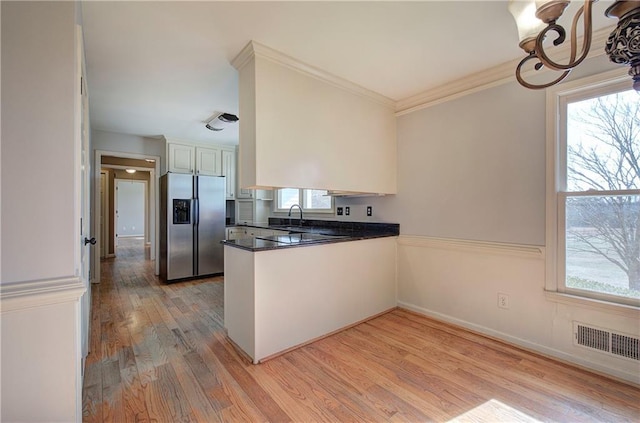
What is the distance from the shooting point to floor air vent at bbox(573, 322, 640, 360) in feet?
6.26

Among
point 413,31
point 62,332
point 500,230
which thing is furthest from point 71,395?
point 500,230

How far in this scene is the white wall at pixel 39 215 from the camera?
111 cm

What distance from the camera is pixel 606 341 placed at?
78.9 inches

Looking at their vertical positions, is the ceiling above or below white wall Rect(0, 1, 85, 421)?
above

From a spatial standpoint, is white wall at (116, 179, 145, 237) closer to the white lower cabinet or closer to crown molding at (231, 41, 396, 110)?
crown molding at (231, 41, 396, 110)

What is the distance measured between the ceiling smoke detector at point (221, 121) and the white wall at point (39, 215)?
2.54 meters

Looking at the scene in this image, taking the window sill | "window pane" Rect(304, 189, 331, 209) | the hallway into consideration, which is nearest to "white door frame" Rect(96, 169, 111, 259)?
the hallway

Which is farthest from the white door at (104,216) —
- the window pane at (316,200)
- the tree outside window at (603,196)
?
the tree outside window at (603,196)

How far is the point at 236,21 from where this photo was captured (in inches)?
74.4

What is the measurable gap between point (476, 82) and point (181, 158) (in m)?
4.57

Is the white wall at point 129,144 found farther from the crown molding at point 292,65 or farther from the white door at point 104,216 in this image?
the crown molding at point 292,65

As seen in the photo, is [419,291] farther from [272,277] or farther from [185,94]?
[185,94]

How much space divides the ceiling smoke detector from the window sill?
151 inches

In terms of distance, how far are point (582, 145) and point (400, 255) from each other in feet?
6.10
